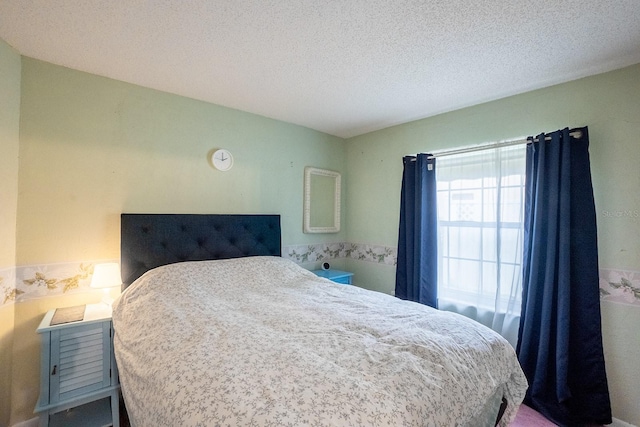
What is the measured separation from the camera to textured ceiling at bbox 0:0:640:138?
51.2 inches

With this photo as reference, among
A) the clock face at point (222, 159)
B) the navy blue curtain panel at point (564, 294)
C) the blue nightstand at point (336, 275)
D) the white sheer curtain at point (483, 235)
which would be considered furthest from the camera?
the blue nightstand at point (336, 275)

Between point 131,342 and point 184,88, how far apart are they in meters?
1.78

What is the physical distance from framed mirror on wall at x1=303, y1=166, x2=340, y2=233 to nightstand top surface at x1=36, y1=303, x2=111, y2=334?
1806mm

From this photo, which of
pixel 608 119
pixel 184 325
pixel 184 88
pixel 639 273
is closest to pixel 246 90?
pixel 184 88

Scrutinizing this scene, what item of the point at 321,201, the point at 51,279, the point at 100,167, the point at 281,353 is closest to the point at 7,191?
the point at 100,167

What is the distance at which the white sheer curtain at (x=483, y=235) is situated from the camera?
2.13 m

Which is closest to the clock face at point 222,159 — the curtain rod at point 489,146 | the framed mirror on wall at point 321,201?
the framed mirror on wall at point 321,201

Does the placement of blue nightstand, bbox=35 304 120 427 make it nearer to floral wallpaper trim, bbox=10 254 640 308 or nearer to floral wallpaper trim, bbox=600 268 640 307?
floral wallpaper trim, bbox=10 254 640 308

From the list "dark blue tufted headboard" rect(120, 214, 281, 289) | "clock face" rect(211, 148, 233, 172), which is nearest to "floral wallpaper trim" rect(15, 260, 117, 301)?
"dark blue tufted headboard" rect(120, 214, 281, 289)

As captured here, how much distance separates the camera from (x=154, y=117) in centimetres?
213

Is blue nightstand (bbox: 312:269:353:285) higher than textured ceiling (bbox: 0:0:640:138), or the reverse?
textured ceiling (bbox: 0:0:640:138)

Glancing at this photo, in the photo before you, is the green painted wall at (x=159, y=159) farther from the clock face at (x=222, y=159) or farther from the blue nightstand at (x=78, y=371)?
the blue nightstand at (x=78, y=371)

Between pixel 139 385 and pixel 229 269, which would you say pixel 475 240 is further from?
pixel 139 385

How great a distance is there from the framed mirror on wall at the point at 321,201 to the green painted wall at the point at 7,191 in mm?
2164
